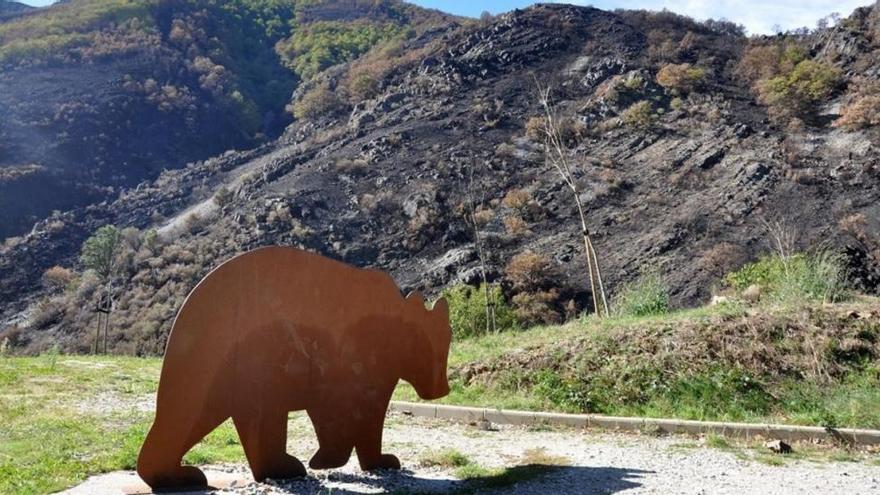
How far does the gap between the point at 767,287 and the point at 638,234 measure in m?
21.4

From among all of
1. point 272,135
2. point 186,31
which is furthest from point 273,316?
point 186,31

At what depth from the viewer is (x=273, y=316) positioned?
6.89 meters

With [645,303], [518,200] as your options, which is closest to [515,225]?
[518,200]

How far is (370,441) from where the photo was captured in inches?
287

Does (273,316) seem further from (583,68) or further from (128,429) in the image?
(583,68)

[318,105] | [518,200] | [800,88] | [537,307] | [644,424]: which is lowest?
[644,424]

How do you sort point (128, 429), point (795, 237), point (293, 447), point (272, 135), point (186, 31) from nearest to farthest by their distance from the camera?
point (293, 447), point (128, 429), point (795, 237), point (272, 135), point (186, 31)

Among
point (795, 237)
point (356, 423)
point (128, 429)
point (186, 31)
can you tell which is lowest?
point (128, 429)

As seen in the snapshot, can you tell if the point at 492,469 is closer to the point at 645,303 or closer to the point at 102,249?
the point at 645,303

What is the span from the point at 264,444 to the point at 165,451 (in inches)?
32.8

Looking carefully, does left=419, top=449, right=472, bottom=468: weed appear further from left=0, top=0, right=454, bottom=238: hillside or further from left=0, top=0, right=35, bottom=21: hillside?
left=0, top=0, right=35, bottom=21: hillside

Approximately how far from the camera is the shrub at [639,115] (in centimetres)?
4745

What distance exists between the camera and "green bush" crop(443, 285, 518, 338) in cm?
2562

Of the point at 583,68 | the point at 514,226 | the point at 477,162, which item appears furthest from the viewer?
the point at 583,68
